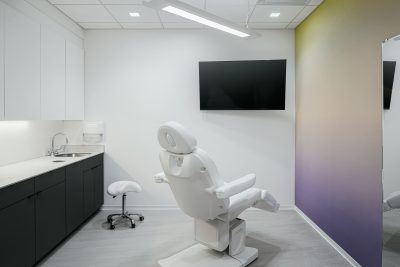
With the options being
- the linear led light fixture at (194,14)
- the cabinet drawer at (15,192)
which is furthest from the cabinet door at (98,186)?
the linear led light fixture at (194,14)

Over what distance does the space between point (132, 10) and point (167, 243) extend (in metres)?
2.90

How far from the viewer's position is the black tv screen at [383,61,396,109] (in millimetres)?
2143

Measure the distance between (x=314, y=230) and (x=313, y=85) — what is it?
186 cm

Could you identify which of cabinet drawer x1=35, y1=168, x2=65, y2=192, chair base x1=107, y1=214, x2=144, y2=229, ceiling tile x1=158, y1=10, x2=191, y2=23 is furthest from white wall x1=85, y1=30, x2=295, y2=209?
cabinet drawer x1=35, y1=168, x2=65, y2=192

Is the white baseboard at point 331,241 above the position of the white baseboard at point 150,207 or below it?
below

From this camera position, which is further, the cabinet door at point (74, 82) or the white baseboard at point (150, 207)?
the white baseboard at point (150, 207)

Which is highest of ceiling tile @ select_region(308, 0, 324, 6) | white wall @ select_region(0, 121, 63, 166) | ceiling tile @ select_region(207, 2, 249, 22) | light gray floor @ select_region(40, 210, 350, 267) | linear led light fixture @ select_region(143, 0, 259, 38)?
ceiling tile @ select_region(207, 2, 249, 22)

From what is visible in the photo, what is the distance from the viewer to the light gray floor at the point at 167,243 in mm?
2693

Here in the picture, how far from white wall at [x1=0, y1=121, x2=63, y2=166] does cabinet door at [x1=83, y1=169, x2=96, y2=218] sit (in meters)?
0.68

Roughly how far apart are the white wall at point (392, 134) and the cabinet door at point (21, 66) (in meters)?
3.27

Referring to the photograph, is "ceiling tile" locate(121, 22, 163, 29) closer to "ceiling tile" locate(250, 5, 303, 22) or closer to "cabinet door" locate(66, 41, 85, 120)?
"cabinet door" locate(66, 41, 85, 120)

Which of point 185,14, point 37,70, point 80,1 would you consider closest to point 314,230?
point 185,14

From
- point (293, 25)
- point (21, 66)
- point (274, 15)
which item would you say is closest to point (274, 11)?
point (274, 15)

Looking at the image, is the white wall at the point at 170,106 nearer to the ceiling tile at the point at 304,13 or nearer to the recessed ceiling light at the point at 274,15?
the ceiling tile at the point at 304,13
